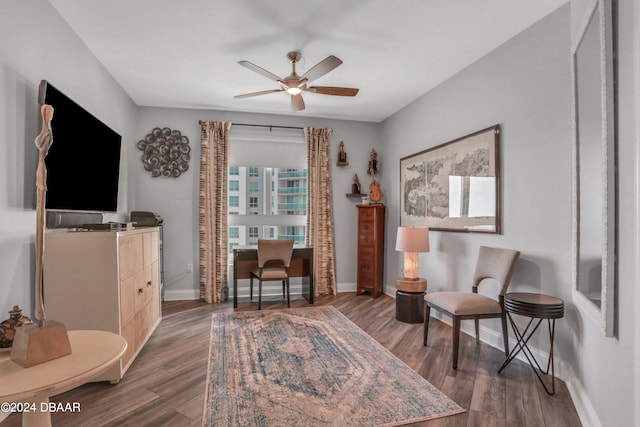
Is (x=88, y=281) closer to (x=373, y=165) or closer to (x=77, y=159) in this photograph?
(x=77, y=159)

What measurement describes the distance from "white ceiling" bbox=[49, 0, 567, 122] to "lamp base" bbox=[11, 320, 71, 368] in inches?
88.8

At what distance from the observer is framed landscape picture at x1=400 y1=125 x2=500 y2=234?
126 inches

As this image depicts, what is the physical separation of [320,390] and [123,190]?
10.9ft

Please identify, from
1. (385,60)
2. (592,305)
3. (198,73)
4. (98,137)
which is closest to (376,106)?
(385,60)

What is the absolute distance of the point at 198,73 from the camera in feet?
12.2

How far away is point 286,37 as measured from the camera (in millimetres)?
2994

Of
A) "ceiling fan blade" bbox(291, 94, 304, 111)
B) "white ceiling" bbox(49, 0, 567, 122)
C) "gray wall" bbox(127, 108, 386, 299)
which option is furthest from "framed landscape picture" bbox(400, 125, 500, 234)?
"gray wall" bbox(127, 108, 386, 299)

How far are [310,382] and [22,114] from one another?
8.23 feet

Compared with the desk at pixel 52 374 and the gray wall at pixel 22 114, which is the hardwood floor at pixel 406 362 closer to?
the gray wall at pixel 22 114

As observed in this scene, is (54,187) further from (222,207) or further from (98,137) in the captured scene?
(222,207)

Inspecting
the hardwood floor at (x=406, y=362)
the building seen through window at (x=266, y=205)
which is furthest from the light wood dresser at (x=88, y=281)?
the building seen through window at (x=266, y=205)

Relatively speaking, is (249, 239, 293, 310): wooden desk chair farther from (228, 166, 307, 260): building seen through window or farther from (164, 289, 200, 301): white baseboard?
(164, 289, 200, 301): white baseboard

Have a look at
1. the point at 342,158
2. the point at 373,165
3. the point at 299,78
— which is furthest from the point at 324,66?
the point at 373,165

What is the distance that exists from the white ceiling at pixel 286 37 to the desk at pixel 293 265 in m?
2.03
